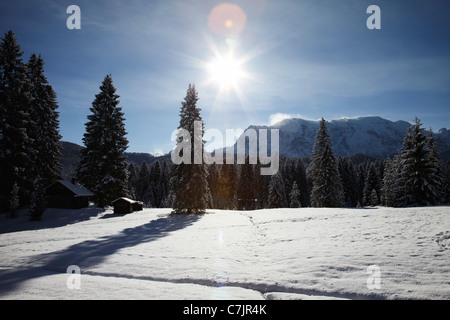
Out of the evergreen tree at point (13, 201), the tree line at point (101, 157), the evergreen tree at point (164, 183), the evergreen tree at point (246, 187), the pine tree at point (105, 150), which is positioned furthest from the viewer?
the evergreen tree at point (164, 183)

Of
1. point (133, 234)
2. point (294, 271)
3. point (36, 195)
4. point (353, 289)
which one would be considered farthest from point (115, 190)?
point (353, 289)

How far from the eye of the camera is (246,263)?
1083cm

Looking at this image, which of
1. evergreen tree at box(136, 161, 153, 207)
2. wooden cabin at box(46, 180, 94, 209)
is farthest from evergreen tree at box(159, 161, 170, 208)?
wooden cabin at box(46, 180, 94, 209)

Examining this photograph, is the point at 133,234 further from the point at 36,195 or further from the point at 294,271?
the point at 36,195

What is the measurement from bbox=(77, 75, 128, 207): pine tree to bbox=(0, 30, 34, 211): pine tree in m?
7.06

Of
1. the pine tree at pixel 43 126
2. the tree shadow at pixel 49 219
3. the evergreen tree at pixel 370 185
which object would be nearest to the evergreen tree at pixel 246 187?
the evergreen tree at pixel 370 185

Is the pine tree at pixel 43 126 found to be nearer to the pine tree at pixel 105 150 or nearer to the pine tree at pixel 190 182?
the pine tree at pixel 105 150

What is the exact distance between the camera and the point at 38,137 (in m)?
33.3

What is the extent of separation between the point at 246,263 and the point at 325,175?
31.2m

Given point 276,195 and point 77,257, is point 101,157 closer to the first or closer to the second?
point 77,257

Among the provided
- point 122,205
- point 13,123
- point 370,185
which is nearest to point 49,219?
point 122,205

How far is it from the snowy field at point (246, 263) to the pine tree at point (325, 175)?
1876 cm

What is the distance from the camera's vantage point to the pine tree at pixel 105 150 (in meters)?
35.1
